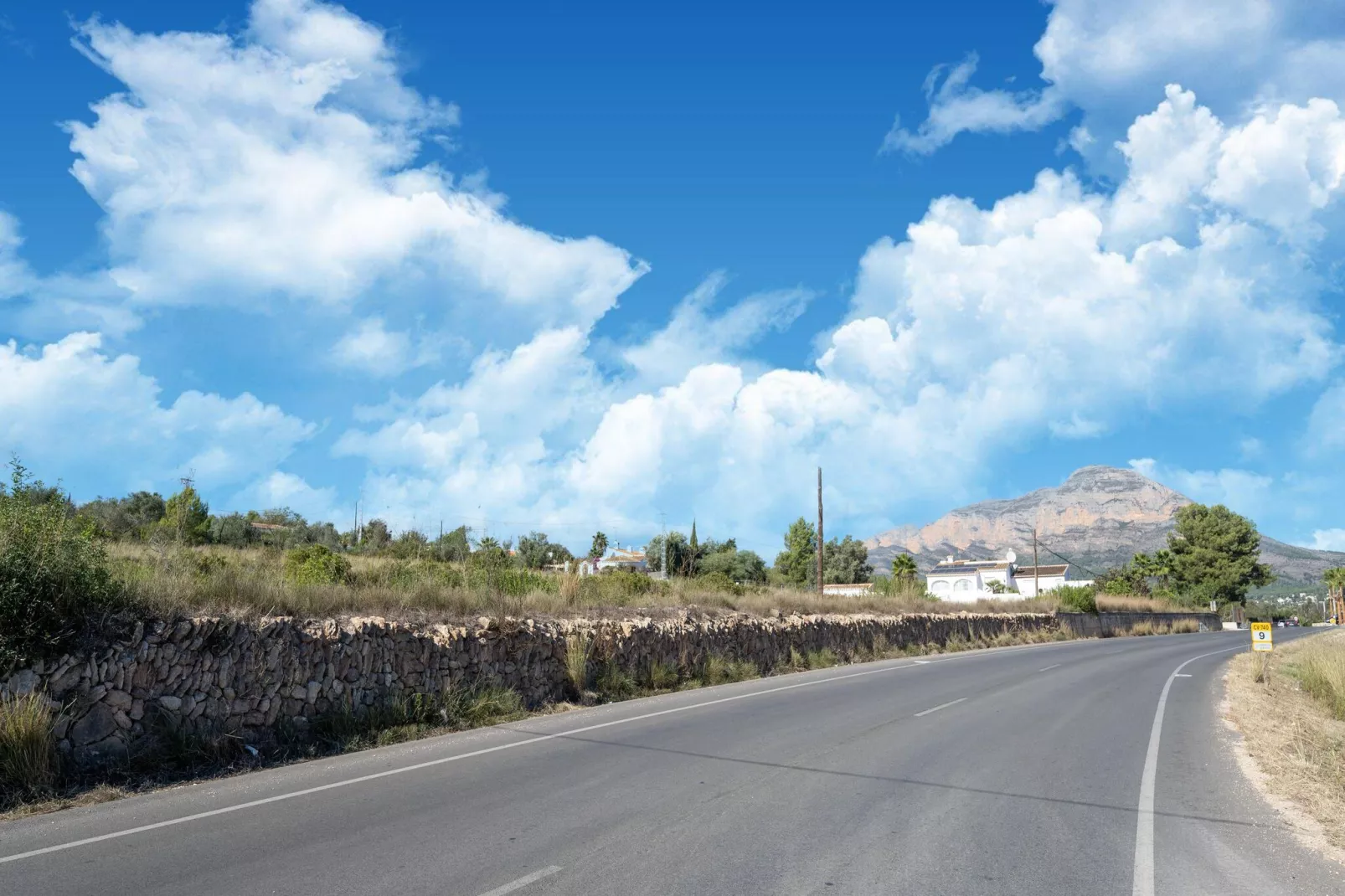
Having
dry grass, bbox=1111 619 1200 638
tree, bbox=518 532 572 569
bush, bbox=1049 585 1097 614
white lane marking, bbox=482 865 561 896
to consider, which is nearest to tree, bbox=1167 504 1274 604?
dry grass, bbox=1111 619 1200 638

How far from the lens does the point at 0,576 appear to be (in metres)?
8.33

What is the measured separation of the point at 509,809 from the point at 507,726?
17.0ft

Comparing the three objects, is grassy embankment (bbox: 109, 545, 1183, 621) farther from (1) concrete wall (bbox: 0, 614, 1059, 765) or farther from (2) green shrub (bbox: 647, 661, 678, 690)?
(2) green shrub (bbox: 647, 661, 678, 690)

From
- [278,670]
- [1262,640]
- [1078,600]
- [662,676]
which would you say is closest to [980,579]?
[1078,600]

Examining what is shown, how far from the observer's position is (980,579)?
91.4 meters

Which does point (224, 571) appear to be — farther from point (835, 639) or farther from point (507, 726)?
point (835, 639)

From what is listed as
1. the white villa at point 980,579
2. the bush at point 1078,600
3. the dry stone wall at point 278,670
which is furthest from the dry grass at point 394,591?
the white villa at point 980,579

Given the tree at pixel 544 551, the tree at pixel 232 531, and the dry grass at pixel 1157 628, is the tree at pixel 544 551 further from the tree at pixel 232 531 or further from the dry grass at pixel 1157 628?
the dry grass at pixel 1157 628

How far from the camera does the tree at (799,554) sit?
310ft

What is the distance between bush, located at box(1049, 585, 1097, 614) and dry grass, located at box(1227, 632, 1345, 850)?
32.6m

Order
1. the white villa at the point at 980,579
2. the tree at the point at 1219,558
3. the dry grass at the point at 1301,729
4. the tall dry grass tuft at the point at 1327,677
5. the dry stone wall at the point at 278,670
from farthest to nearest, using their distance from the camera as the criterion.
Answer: the tree at the point at 1219,558
the white villa at the point at 980,579
the tall dry grass tuft at the point at 1327,677
the dry stone wall at the point at 278,670
the dry grass at the point at 1301,729

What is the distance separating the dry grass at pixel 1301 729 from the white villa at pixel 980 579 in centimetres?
6555

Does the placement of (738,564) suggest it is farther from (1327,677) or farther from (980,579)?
(1327,677)

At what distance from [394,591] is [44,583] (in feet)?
17.5
